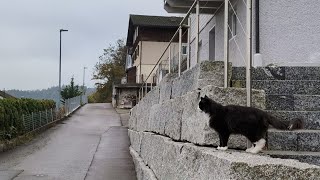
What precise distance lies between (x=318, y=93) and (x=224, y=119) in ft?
7.67

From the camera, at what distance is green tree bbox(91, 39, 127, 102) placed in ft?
216

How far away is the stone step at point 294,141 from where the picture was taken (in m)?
4.43

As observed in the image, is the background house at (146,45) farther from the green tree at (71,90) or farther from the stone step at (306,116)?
the stone step at (306,116)

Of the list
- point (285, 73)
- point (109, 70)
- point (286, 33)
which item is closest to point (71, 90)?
point (109, 70)

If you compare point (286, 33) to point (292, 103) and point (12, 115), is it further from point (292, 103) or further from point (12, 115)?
point (12, 115)

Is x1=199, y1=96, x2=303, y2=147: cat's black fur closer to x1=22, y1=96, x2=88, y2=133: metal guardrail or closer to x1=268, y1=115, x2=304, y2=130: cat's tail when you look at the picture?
x1=268, y1=115, x2=304, y2=130: cat's tail

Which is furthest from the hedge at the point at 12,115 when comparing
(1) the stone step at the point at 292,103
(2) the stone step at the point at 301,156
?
(2) the stone step at the point at 301,156

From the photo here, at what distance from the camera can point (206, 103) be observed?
403 centimetres

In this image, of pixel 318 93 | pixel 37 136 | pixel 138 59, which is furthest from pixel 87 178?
pixel 138 59

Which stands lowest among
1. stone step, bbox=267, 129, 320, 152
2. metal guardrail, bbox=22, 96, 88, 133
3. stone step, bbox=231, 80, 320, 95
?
metal guardrail, bbox=22, 96, 88, 133

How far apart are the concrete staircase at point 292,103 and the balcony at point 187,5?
6307 mm

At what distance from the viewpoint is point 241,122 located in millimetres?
3811

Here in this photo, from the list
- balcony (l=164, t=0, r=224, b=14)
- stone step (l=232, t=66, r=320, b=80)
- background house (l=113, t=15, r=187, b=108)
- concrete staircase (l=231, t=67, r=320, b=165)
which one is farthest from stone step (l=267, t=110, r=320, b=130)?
background house (l=113, t=15, r=187, b=108)

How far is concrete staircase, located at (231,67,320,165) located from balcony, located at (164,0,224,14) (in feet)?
20.7
